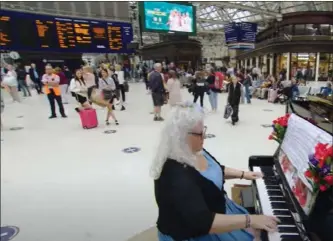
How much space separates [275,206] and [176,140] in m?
0.65

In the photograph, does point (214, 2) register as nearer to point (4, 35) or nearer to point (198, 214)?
point (4, 35)

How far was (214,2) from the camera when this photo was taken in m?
16.3

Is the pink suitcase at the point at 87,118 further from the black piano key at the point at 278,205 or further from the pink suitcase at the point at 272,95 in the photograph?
the pink suitcase at the point at 272,95

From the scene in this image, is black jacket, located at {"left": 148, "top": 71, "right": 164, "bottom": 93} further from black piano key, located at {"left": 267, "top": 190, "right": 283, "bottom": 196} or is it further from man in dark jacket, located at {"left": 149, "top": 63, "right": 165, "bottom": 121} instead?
black piano key, located at {"left": 267, "top": 190, "right": 283, "bottom": 196}

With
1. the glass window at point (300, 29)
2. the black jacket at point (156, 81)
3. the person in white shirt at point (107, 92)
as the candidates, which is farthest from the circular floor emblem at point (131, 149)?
the glass window at point (300, 29)

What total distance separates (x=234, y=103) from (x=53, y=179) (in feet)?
13.5

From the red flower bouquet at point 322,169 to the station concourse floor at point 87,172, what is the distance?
2.27 ft

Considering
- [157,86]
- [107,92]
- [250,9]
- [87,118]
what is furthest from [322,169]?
[250,9]

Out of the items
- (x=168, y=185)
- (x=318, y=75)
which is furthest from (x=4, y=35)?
(x=318, y=75)

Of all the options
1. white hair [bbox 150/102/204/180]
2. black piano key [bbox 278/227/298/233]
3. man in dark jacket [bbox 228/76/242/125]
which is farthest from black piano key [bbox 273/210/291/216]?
man in dark jacket [bbox 228/76/242/125]

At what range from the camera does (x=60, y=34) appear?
10281 mm

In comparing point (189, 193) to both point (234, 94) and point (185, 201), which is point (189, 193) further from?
point (234, 94)

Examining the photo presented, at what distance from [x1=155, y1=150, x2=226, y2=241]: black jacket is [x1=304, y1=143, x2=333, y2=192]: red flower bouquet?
15.8 inches

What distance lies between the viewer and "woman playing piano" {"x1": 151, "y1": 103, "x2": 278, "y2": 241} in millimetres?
1048
